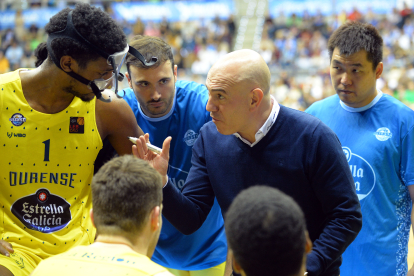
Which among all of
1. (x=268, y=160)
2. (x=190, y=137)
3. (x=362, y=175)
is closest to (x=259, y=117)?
(x=268, y=160)

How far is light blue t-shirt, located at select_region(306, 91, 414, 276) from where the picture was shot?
10.6ft

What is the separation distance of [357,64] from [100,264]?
251 centimetres

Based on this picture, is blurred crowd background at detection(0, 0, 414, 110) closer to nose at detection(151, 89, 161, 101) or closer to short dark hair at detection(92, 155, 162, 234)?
nose at detection(151, 89, 161, 101)

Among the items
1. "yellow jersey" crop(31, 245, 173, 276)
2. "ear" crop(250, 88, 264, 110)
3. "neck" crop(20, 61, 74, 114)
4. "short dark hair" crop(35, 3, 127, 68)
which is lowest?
"yellow jersey" crop(31, 245, 173, 276)

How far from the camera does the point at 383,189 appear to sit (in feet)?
10.7

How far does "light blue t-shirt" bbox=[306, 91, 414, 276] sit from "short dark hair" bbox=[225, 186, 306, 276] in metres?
1.77

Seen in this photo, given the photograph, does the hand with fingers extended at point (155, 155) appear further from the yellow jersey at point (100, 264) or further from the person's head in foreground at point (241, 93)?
the yellow jersey at point (100, 264)

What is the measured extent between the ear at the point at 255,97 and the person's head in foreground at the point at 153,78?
1.04 metres

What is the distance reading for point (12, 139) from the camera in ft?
8.79

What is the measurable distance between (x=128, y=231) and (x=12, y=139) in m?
1.21

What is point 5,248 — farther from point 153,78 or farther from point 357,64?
point 357,64

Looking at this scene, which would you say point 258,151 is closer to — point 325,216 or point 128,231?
point 325,216

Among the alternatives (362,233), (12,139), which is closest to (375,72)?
(362,233)

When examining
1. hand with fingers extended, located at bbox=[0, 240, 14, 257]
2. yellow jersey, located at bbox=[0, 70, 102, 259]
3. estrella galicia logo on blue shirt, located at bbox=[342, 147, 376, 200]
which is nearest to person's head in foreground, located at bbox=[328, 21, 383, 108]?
estrella galicia logo on blue shirt, located at bbox=[342, 147, 376, 200]
